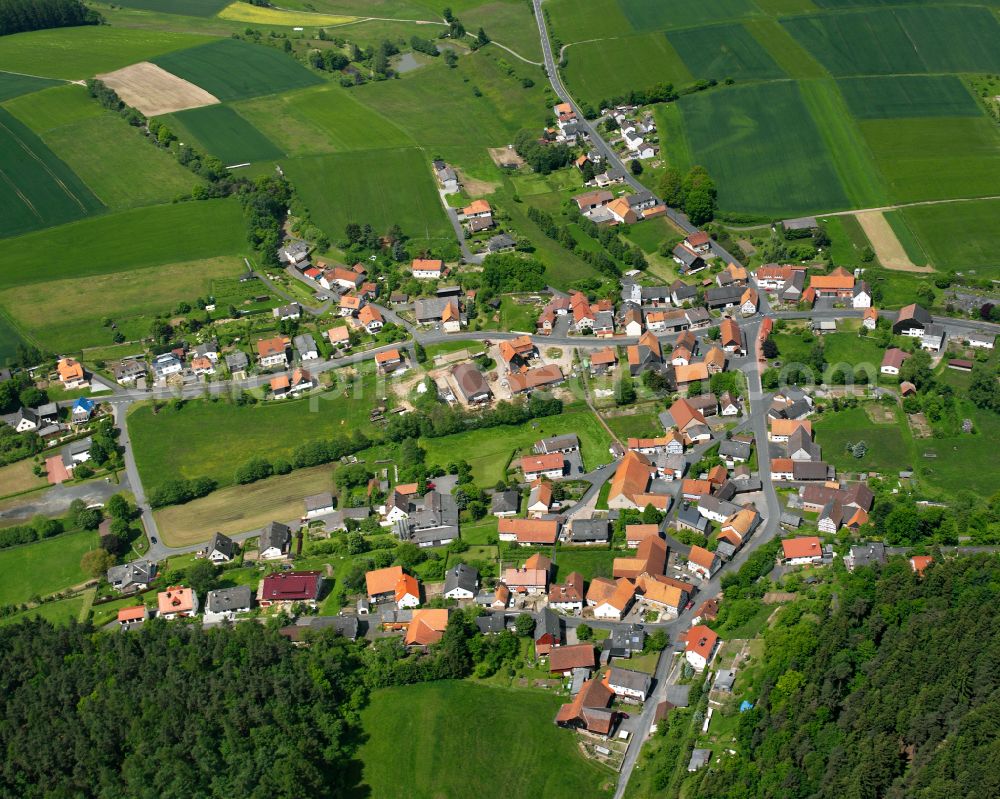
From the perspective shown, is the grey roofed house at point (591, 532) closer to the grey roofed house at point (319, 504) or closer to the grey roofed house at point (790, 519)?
the grey roofed house at point (790, 519)

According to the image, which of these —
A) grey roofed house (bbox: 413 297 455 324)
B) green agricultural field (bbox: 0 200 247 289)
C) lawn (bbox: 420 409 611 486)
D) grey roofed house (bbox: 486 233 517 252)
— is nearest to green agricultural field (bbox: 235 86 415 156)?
green agricultural field (bbox: 0 200 247 289)

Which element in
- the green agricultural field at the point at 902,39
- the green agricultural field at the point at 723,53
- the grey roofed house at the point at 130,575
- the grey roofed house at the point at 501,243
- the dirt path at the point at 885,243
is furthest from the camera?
the green agricultural field at the point at 723,53

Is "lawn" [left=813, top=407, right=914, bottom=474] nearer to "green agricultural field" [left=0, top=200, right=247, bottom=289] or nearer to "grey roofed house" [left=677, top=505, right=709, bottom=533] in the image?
"grey roofed house" [left=677, top=505, right=709, bottom=533]

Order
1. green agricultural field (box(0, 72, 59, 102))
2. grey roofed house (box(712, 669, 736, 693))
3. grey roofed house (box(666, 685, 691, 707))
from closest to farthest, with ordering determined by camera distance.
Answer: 1. grey roofed house (box(712, 669, 736, 693))
2. grey roofed house (box(666, 685, 691, 707))
3. green agricultural field (box(0, 72, 59, 102))

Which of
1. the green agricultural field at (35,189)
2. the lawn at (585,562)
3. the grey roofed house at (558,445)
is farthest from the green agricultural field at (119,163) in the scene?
the lawn at (585,562)

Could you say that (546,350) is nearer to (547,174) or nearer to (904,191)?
(547,174)

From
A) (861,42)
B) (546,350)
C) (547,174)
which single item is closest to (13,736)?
(546,350)
